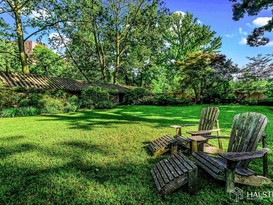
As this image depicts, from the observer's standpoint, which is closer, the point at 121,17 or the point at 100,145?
the point at 100,145

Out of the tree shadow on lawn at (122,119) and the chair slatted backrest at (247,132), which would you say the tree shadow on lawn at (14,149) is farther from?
the chair slatted backrest at (247,132)

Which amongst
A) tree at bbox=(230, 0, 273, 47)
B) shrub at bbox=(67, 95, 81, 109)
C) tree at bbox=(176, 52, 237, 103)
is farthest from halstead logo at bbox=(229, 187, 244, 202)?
tree at bbox=(176, 52, 237, 103)

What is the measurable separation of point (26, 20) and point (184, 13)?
23009 millimetres

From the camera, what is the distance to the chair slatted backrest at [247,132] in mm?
2502

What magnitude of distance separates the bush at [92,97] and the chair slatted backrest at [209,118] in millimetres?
10668

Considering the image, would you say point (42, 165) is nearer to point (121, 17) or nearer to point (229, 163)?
point (229, 163)

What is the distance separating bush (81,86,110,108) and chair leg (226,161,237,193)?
12.2m

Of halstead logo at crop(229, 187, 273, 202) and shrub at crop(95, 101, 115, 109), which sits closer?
halstead logo at crop(229, 187, 273, 202)

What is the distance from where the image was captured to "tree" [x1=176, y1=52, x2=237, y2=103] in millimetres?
14469

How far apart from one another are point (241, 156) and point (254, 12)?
777 cm

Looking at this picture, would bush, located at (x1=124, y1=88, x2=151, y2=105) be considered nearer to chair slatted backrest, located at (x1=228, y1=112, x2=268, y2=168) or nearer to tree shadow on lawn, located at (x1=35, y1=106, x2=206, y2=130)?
tree shadow on lawn, located at (x1=35, y1=106, x2=206, y2=130)

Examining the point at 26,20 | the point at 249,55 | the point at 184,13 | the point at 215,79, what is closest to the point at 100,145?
the point at 249,55

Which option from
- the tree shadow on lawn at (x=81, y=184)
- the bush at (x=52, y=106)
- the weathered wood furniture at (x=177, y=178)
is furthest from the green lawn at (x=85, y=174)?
the bush at (x=52, y=106)

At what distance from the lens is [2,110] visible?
9398 mm
